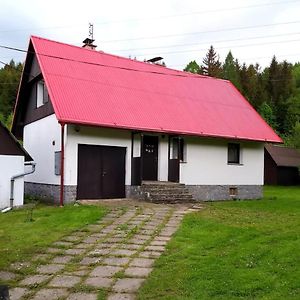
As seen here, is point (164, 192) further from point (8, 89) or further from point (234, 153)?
point (8, 89)

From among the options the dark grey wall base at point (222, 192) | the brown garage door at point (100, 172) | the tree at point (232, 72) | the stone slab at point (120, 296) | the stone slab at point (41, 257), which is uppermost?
the tree at point (232, 72)

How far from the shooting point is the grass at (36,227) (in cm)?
792

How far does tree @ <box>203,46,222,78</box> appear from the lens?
60.2m

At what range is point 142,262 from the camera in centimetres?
721

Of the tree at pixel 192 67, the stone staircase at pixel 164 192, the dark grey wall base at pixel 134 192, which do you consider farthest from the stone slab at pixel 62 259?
the tree at pixel 192 67

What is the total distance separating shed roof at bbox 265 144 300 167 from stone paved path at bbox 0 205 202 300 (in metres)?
29.7

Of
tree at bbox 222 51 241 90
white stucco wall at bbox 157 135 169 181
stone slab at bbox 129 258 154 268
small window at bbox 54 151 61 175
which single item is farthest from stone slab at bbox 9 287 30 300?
tree at bbox 222 51 241 90

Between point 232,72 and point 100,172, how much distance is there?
172ft

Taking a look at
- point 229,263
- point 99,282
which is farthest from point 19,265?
point 229,263

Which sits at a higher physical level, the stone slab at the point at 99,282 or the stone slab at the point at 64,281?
the stone slab at the point at 99,282

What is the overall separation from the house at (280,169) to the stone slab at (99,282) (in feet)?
110

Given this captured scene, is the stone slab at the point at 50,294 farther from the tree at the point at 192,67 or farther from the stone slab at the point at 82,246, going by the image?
the tree at the point at 192,67

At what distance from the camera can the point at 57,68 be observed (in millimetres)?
16781

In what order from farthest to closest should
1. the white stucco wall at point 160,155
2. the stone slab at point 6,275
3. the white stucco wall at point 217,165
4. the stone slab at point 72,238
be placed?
1. the white stucco wall at point 217,165
2. the white stucco wall at point 160,155
3. the stone slab at point 72,238
4. the stone slab at point 6,275
